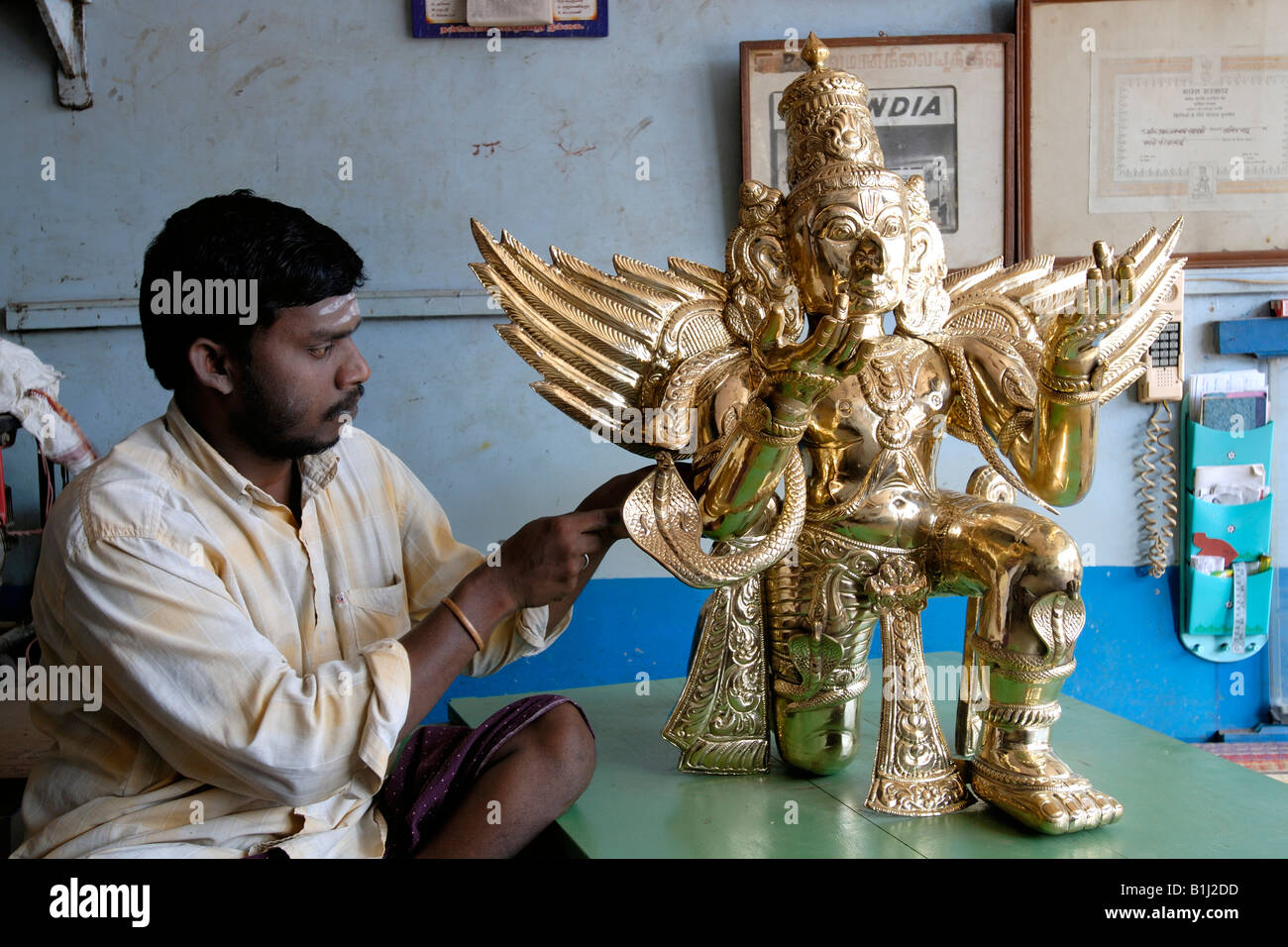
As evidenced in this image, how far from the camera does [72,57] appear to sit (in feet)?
7.96

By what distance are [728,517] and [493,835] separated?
55cm

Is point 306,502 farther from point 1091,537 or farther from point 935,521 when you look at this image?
point 1091,537

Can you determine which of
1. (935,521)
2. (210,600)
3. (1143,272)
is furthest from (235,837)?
(1143,272)

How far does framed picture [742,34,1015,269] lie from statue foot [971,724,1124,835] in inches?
52.1

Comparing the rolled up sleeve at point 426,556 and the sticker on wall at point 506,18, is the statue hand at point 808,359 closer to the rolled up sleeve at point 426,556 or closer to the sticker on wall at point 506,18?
the rolled up sleeve at point 426,556

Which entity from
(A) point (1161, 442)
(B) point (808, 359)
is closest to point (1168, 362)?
(A) point (1161, 442)

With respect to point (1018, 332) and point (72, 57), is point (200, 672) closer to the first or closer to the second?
point (1018, 332)

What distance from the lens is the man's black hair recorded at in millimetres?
1434

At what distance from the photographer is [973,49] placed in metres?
2.48

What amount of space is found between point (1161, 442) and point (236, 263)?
6.93 feet

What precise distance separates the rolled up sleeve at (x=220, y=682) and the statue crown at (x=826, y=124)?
86 cm

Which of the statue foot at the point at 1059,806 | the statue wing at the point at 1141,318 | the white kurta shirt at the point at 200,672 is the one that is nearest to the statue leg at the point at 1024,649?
the statue foot at the point at 1059,806

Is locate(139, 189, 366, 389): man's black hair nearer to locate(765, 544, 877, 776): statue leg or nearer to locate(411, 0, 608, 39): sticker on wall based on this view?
locate(765, 544, 877, 776): statue leg

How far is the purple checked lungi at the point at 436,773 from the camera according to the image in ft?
5.15
